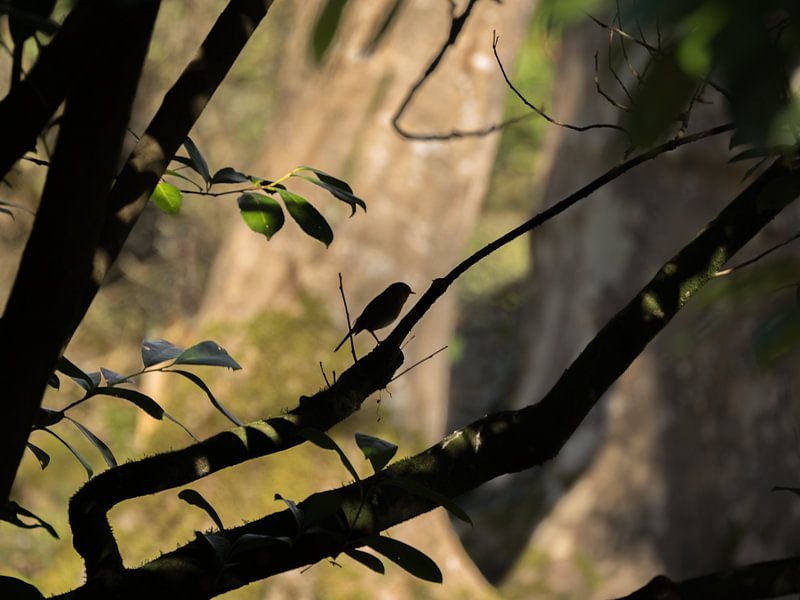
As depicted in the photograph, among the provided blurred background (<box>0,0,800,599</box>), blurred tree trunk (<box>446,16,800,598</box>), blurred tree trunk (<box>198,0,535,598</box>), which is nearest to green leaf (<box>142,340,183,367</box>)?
blurred background (<box>0,0,800,599</box>)

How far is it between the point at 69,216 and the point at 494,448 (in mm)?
278

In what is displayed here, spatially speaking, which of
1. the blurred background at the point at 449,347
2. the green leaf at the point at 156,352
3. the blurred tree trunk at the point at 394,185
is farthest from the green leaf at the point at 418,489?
the blurred tree trunk at the point at 394,185

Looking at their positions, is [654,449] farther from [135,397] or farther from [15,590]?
[15,590]

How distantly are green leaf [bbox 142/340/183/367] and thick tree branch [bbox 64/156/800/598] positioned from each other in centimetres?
16

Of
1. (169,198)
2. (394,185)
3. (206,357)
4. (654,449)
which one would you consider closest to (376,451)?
(206,357)

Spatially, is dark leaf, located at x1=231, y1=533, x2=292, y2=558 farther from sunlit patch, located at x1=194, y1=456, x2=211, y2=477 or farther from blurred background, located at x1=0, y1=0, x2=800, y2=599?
blurred background, located at x1=0, y1=0, x2=800, y2=599

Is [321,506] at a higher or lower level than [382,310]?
lower

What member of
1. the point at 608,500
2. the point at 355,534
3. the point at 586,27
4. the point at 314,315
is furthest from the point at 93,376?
the point at 586,27

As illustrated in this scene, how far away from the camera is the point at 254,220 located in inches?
29.4

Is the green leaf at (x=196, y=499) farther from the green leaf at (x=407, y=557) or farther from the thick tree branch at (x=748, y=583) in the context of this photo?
the thick tree branch at (x=748, y=583)

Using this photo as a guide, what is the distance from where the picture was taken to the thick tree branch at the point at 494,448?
1.88 ft

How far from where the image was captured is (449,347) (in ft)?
13.2

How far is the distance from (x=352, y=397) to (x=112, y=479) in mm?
139

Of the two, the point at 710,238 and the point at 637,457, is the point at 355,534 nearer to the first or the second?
the point at 710,238
